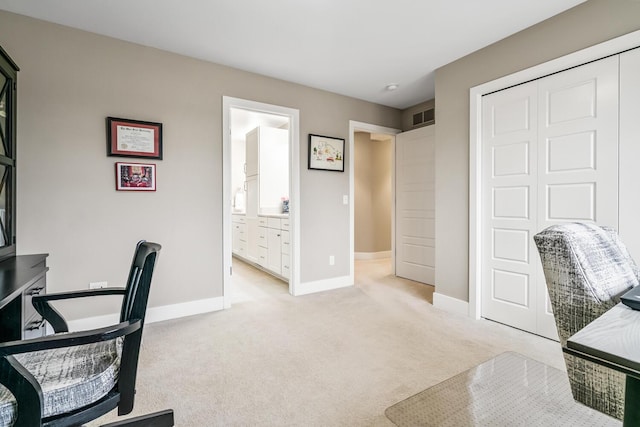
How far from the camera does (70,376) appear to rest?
0.99 meters

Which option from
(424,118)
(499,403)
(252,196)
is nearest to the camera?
(499,403)

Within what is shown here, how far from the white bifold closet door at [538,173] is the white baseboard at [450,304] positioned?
18cm

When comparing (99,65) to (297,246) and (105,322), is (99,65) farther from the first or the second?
(297,246)

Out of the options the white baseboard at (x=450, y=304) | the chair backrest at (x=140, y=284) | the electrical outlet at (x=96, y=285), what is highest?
the chair backrest at (x=140, y=284)

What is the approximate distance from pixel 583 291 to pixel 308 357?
167cm

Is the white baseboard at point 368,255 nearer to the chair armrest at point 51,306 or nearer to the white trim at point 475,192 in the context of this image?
the white trim at point 475,192

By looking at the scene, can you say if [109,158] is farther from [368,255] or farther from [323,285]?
[368,255]

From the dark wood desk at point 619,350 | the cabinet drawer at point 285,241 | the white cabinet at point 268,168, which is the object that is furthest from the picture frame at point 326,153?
the dark wood desk at point 619,350

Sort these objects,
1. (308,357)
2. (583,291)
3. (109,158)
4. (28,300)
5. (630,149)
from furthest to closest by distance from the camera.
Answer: (109,158)
(308,357)
(630,149)
(28,300)
(583,291)

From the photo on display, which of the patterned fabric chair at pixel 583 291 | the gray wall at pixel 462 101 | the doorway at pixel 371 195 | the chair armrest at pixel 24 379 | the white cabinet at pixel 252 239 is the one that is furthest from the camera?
the doorway at pixel 371 195

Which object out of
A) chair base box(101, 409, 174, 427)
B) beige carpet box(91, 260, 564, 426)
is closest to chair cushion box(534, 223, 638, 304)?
beige carpet box(91, 260, 564, 426)

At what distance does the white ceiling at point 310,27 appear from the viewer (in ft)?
7.16

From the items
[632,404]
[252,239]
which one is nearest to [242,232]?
[252,239]

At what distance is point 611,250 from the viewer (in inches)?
44.6
